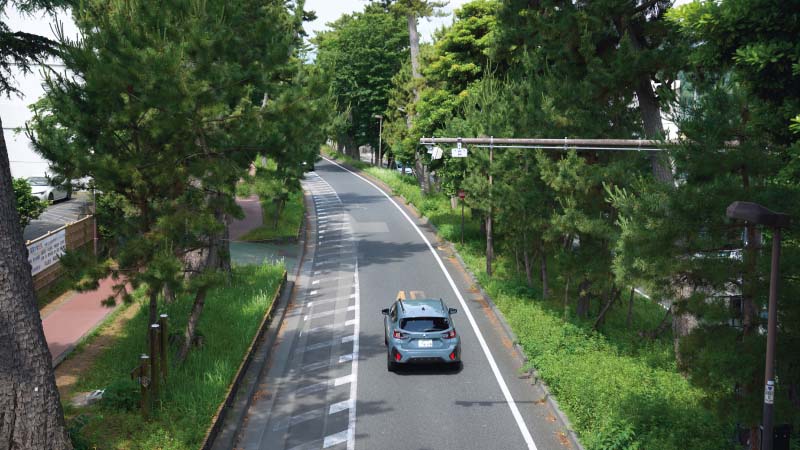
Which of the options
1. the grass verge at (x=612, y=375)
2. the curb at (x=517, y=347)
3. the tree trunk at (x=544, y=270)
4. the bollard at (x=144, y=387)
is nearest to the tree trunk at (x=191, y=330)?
the bollard at (x=144, y=387)

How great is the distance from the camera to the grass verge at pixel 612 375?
13352 millimetres

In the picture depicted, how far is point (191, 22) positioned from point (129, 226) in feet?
14.8

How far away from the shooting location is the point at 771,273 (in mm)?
9742

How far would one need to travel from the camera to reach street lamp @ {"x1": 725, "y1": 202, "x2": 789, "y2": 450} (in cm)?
916

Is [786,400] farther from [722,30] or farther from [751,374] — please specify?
[722,30]

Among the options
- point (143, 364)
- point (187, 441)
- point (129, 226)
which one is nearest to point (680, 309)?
point (187, 441)

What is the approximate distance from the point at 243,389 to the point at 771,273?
1166 cm

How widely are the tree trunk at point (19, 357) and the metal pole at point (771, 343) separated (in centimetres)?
1056


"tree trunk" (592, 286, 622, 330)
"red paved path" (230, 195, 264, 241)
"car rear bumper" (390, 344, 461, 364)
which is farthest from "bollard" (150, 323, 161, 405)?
"red paved path" (230, 195, 264, 241)

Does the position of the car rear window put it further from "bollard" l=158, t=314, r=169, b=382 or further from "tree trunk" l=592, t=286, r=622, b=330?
"bollard" l=158, t=314, r=169, b=382

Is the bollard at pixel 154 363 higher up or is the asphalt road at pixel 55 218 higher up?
the asphalt road at pixel 55 218

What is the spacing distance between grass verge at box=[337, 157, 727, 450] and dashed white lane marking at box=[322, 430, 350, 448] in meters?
4.52

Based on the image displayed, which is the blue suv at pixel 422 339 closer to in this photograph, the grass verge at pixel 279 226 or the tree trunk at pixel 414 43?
the grass verge at pixel 279 226

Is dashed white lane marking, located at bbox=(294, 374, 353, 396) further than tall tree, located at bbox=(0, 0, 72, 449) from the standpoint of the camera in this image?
Yes
